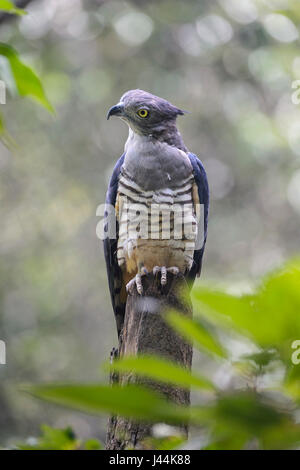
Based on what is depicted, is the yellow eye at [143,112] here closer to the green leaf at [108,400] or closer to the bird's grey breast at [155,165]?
the bird's grey breast at [155,165]

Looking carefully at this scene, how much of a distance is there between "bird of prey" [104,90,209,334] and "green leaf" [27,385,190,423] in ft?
11.0

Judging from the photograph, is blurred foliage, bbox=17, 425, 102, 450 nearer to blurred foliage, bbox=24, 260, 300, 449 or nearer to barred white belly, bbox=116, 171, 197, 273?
blurred foliage, bbox=24, 260, 300, 449

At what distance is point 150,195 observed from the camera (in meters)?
4.04

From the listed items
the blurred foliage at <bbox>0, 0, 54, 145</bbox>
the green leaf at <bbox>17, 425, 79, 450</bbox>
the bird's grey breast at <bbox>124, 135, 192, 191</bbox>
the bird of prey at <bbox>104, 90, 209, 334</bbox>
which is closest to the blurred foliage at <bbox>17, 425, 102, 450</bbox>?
the green leaf at <bbox>17, 425, 79, 450</bbox>

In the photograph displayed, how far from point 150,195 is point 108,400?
3.49 m

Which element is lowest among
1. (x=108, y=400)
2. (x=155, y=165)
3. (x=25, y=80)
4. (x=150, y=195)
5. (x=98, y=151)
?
(x=108, y=400)

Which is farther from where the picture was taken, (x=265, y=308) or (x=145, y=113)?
(x=145, y=113)

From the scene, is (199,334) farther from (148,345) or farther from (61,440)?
(148,345)

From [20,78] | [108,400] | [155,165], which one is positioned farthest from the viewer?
[155,165]

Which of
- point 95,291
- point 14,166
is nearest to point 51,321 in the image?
point 95,291

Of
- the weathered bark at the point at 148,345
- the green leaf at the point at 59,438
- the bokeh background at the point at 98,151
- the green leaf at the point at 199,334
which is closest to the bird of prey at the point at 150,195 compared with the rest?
the weathered bark at the point at 148,345

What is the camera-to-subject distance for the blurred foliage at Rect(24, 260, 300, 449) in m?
0.59

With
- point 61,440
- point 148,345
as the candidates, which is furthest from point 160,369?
point 148,345

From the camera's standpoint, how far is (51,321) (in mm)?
9156
